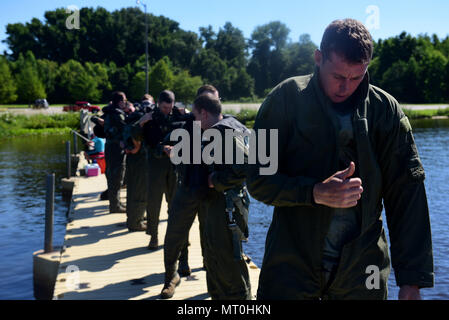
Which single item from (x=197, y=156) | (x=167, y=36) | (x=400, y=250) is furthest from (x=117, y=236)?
(x=167, y=36)

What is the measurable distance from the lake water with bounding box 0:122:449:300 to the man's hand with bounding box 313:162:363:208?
6889mm

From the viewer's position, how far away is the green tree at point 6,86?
68.6 metres

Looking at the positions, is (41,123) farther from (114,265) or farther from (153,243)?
(114,265)

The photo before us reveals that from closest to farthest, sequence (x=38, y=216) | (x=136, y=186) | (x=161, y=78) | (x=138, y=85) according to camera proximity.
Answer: (x=136, y=186) → (x=38, y=216) → (x=161, y=78) → (x=138, y=85)

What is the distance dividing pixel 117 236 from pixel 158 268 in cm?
204

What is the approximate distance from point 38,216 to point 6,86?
59.3 m

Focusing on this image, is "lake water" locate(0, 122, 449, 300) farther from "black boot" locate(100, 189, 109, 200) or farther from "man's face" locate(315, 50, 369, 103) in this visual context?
"man's face" locate(315, 50, 369, 103)

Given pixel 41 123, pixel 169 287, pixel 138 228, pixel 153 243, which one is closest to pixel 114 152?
pixel 138 228

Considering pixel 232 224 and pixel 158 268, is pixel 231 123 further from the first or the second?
pixel 158 268

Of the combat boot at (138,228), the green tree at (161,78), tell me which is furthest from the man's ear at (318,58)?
the green tree at (161,78)

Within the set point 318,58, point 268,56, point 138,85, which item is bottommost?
point 318,58

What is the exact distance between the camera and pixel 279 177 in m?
2.38

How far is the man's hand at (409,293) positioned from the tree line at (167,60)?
73.2 m

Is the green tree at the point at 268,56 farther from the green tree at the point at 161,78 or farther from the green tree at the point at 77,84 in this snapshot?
the green tree at the point at 77,84
